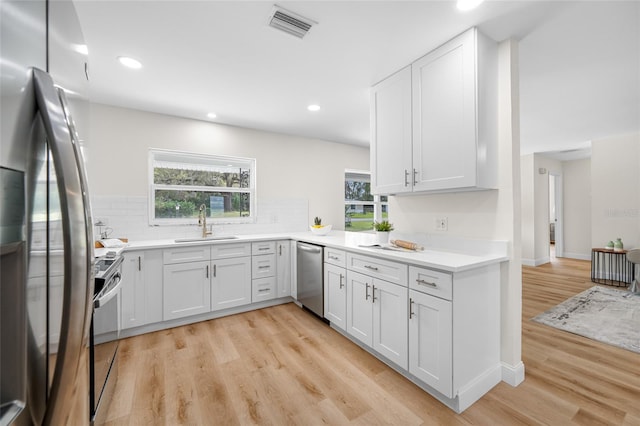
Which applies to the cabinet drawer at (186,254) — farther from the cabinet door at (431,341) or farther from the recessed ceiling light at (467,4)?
the recessed ceiling light at (467,4)

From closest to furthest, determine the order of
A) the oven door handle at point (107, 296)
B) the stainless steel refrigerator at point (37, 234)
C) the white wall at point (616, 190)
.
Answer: the stainless steel refrigerator at point (37, 234) → the oven door handle at point (107, 296) → the white wall at point (616, 190)

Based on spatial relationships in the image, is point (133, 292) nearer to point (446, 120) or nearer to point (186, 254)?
point (186, 254)

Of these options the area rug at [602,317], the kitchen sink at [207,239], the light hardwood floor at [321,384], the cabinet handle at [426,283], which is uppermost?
the kitchen sink at [207,239]

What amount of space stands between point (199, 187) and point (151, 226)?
74 centimetres

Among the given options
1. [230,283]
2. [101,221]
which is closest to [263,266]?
[230,283]

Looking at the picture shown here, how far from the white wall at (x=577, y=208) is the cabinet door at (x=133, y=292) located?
27.4 feet

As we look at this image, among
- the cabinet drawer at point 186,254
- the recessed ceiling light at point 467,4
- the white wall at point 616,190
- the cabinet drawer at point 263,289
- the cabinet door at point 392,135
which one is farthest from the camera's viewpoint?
the white wall at point 616,190

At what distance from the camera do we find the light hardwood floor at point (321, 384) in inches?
65.6

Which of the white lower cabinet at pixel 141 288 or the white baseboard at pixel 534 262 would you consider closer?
the white lower cabinet at pixel 141 288

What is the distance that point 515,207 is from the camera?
6.41ft

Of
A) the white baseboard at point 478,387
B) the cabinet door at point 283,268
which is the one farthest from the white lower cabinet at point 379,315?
the cabinet door at point 283,268

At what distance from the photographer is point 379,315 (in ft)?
7.11

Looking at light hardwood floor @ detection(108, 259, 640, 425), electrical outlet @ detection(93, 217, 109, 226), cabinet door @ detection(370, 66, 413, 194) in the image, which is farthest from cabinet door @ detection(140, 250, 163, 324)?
cabinet door @ detection(370, 66, 413, 194)

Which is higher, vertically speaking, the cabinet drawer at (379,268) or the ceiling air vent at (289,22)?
the ceiling air vent at (289,22)
